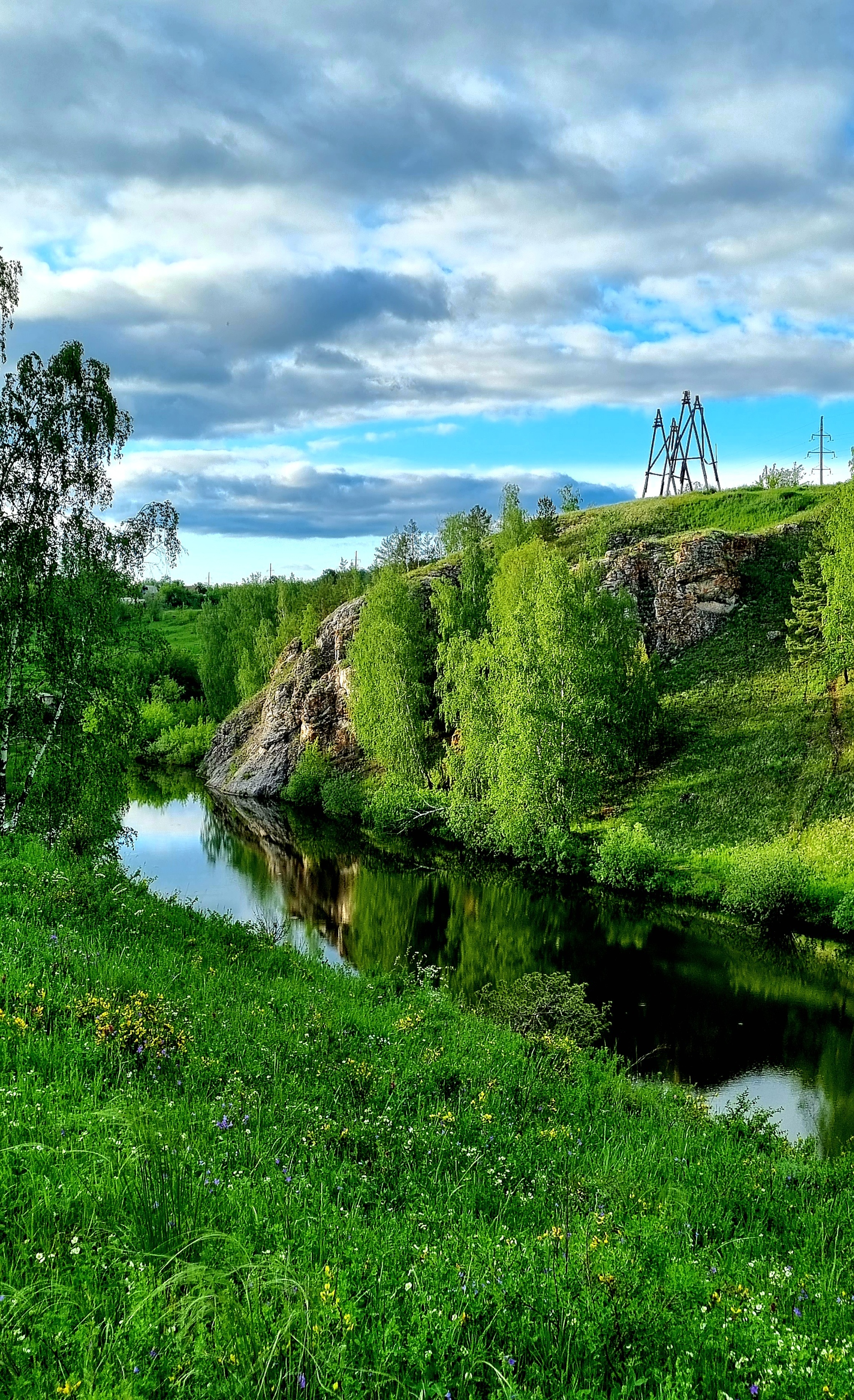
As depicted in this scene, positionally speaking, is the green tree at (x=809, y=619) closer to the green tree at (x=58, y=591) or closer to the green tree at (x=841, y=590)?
the green tree at (x=841, y=590)

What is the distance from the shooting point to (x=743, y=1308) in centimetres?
470

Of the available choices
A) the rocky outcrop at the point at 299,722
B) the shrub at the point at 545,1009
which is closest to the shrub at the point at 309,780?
the rocky outcrop at the point at 299,722

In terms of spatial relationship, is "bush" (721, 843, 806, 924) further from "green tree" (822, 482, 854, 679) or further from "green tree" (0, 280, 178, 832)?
"green tree" (0, 280, 178, 832)

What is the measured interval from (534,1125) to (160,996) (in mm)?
4268

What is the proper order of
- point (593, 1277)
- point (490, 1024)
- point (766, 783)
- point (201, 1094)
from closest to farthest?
1. point (593, 1277)
2. point (201, 1094)
3. point (490, 1024)
4. point (766, 783)

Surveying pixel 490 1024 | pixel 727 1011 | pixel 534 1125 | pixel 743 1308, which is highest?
pixel 743 1308

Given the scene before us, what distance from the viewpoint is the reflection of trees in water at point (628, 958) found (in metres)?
19.7

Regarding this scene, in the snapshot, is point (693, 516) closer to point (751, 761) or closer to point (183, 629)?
point (751, 761)

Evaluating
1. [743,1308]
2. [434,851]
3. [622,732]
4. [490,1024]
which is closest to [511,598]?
[622,732]

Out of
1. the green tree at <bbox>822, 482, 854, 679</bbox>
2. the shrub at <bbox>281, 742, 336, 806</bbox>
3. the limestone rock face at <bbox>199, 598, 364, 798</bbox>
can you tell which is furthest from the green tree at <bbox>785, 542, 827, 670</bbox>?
the shrub at <bbox>281, 742, 336, 806</bbox>

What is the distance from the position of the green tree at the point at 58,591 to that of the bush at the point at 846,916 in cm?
2293

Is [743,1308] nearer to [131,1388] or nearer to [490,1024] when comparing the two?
[131,1388]

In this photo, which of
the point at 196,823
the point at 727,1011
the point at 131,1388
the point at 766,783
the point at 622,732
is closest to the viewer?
the point at 131,1388

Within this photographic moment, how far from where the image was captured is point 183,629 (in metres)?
120
